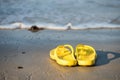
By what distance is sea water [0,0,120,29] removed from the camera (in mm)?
7386

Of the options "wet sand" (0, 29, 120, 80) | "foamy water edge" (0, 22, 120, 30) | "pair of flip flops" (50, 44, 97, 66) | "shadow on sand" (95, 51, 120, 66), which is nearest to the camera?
"wet sand" (0, 29, 120, 80)

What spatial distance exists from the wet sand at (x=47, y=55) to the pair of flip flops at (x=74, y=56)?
0.07 metres

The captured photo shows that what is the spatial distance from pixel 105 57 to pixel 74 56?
0.56 m

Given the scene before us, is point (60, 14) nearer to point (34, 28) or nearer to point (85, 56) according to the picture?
point (34, 28)

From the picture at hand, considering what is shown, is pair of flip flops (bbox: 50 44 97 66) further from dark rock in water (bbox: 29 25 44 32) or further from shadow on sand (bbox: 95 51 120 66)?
dark rock in water (bbox: 29 25 44 32)

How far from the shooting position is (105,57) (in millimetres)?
4703

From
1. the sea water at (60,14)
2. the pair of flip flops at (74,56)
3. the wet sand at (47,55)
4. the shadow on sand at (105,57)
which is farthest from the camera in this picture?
the sea water at (60,14)

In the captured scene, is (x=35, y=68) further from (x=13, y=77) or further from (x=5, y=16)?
(x=5, y=16)

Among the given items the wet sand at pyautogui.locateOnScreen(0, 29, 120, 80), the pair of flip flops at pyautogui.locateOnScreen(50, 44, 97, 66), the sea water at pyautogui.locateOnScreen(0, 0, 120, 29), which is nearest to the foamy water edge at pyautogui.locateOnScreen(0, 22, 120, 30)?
the sea water at pyautogui.locateOnScreen(0, 0, 120, 29)

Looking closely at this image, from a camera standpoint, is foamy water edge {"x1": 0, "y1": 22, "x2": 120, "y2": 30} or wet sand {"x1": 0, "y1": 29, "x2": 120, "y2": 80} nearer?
wet sand {"x1": 0, "y1": 29, "x2": 120, "y2": 80}

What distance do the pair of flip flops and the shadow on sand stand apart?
150mm

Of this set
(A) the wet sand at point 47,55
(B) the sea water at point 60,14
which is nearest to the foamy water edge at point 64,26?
(B) the sea water at point 60,14

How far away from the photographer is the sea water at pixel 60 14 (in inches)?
291

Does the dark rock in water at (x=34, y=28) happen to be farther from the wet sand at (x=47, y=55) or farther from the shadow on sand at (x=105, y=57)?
the shadow on sand at (x=105, y=57)
